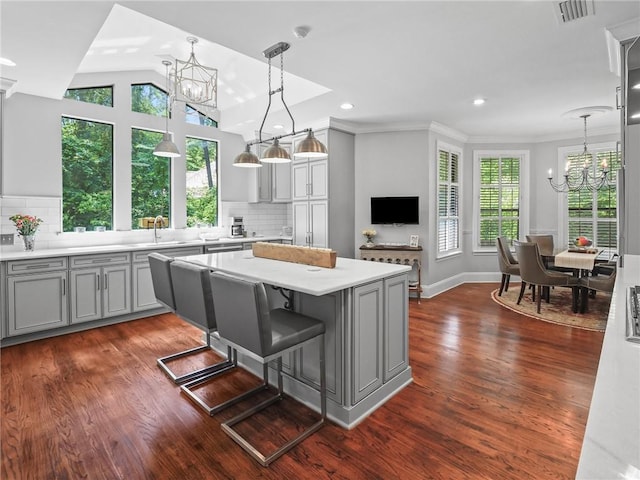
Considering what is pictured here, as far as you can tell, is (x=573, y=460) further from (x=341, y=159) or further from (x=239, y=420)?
(x=341, y=159)

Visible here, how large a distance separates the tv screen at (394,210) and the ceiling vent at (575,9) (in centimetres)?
313

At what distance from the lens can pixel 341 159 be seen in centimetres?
550

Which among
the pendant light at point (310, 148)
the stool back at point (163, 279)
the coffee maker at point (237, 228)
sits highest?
the pendant light at point (310, 148)

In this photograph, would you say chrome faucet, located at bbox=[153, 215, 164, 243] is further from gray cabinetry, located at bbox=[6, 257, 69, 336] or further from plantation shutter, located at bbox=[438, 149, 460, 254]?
plantation shutter, located at bbox=[438, 149, 460, 254]

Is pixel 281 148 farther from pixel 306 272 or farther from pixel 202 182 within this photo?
pixel 202 182

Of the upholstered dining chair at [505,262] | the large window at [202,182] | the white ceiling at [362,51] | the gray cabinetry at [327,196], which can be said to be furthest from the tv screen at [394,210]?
the large window at [202,182]

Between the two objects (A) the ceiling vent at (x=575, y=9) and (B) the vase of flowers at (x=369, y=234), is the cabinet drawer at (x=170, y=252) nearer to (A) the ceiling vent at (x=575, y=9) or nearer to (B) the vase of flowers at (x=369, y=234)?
(B) the vase of flowers at (x=369, y=234)

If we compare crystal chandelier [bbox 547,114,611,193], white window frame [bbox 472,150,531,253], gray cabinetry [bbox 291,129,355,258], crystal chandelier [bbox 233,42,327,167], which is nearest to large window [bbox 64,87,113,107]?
gray cabinetry [bbox 291,129,355,258]

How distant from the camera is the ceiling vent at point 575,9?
2359 millimetres

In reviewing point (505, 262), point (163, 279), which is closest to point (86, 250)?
point (163, 279)

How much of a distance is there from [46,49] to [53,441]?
9.41ft

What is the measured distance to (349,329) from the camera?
7.31ft

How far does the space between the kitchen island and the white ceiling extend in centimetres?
181

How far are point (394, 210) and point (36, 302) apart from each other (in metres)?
4.60
